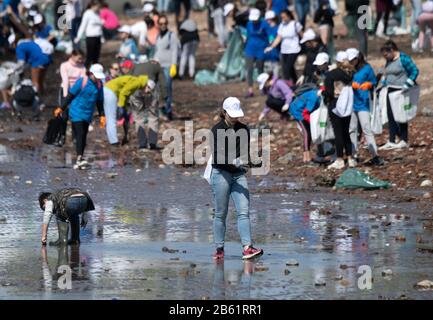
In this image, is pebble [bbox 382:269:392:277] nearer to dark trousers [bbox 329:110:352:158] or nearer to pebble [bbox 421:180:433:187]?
pebble [bbox 421:180:433:187]

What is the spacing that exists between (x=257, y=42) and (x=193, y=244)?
14.1 meters

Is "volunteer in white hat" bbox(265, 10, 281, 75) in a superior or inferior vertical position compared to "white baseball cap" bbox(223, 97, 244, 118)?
superior

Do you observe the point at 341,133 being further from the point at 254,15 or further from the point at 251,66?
the point at 251,66

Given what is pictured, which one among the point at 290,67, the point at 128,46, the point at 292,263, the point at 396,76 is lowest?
the point at 292,263

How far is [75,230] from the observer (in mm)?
15750

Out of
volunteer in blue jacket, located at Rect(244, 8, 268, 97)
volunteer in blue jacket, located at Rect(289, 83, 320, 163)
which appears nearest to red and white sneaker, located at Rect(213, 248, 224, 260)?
volunteer in blue jacket, located at Rect(289, 83, 320, 163)

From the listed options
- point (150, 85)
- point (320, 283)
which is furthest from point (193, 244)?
point (150, 85)

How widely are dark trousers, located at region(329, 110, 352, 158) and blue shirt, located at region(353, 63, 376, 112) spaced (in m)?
0.24

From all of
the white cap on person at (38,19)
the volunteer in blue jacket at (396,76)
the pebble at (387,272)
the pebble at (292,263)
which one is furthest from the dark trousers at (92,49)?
the pebble at (387,272)

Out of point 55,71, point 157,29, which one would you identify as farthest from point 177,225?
point 55,71

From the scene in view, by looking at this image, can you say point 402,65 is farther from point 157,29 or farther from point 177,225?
point 157,29

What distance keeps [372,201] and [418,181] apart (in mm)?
1557

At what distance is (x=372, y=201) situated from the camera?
61.7 feet

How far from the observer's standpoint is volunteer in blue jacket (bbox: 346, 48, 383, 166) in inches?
827
